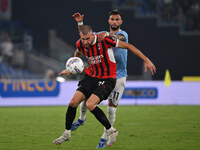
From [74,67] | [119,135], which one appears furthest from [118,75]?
[119,135]

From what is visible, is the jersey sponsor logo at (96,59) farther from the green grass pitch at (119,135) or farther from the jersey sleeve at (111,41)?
the green grass pitch at (119,135)

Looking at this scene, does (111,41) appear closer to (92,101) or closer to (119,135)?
(92,101)

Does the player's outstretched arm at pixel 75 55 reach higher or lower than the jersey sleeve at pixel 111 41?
lower

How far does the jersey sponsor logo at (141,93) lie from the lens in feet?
57.5

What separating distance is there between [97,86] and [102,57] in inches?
Result: 18.1

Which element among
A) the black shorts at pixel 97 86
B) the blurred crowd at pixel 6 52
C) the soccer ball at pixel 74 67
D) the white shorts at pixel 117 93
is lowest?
the blurred crowd at pixel 6 52

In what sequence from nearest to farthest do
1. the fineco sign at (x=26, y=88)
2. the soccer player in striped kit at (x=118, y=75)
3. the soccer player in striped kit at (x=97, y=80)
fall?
the soccer player in striped kit at (x=97, y=80) → the soccer player in striped kit at (x=118, y=75) → the fineco sign at (x=26, y=88)

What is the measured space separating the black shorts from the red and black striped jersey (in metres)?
0.07

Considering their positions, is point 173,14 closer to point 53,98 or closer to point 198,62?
point 198,62

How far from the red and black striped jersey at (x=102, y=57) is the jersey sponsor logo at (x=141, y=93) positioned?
424 inches

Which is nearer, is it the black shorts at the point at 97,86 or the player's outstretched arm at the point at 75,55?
the black shorts at the point at 97,86

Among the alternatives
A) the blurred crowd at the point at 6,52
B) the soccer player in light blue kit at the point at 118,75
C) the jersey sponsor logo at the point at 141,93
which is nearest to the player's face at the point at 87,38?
the soccer player in light blue kit at the point at 118,75

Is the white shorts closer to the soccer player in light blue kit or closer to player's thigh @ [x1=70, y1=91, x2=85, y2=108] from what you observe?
the soccer player in light blue kit

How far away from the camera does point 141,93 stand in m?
17.7
